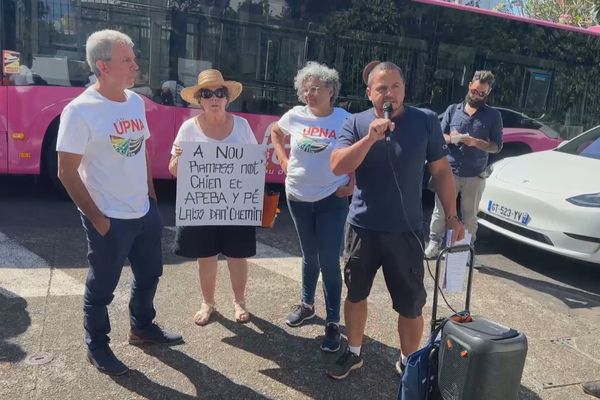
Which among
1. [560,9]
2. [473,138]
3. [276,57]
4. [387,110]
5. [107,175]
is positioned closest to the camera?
[387,110]

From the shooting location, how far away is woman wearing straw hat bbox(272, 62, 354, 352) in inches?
139

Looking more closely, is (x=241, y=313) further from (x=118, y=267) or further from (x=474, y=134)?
(x=474, y=134)

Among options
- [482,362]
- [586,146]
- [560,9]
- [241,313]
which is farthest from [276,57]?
[560,9]

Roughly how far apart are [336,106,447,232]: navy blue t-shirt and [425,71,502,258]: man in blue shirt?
214 centimetres

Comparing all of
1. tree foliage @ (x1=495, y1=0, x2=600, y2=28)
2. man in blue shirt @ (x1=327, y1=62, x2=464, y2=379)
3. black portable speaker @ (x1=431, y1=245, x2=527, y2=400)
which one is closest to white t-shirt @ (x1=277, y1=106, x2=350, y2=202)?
man in blue shirt @ (x1=327, y1=62, x2=464, y2=379)

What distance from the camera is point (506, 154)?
8664 mm

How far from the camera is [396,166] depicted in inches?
114

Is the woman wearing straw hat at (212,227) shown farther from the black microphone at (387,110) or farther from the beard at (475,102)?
the beard at (475,102)

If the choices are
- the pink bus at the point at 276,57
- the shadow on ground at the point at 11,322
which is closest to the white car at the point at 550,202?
the pink bus at the point at 276,57

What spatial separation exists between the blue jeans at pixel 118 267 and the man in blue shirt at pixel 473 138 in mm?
2609

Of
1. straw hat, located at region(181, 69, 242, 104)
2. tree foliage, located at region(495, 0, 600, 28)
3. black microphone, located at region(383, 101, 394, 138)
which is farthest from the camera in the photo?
tree foliage, located at region(495, 0, 600, 28)

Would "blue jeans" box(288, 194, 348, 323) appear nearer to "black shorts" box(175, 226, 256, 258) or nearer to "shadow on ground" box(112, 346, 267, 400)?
"black shorts" box(175, 226, 256, 258)

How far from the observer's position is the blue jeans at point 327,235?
357 cm

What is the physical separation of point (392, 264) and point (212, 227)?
52.4 inches
